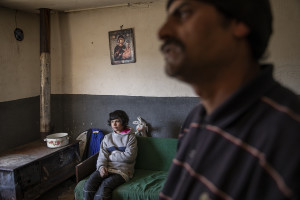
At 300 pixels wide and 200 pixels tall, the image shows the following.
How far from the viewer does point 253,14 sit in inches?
22.1

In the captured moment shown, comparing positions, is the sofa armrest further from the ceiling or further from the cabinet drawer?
the ceiling

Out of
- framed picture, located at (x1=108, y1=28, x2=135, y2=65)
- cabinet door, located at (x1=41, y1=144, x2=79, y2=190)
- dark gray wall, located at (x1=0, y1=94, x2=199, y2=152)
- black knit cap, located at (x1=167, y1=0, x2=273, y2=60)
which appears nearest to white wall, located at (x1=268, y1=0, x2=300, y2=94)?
dark gray wall, located at (x1=0, y1=94, x2=199, y2=152)

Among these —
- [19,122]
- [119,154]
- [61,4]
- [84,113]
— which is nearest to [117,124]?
[119,154]

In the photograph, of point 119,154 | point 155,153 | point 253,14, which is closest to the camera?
point 253,14

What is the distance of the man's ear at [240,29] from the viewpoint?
572mm

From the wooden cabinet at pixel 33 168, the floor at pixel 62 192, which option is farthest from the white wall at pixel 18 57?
the floor at pixel 62 192

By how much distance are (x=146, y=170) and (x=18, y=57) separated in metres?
2.45

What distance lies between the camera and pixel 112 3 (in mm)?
3230

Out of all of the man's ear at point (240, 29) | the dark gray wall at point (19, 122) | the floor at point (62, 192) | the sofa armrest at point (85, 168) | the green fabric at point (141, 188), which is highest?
the man's ear at point (240, 29)

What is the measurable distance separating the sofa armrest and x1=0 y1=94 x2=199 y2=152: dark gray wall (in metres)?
0.90

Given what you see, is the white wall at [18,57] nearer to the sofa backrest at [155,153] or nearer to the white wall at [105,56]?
the white wall at [105,56]

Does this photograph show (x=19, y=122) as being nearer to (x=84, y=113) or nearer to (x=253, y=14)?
(x=84, y=113)

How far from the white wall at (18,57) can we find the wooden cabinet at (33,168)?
865 millimetres

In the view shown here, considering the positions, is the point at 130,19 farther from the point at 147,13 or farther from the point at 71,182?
the point at 71,182
